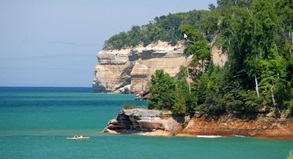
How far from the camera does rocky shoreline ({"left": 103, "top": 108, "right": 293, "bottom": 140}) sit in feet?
171

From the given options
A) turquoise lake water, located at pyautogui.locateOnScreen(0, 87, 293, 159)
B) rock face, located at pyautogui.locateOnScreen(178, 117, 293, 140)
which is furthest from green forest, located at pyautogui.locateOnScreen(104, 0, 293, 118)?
turquoise lake water, located at pyautogui.locateOnScreen(0, 87, 293, 159)

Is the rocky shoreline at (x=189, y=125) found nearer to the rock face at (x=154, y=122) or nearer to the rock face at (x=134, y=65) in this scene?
the rock face at (x=154, y=122)

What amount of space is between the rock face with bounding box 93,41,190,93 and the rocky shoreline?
218 ft

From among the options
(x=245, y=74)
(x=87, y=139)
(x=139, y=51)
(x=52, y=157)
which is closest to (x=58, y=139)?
(x=87, y=139)

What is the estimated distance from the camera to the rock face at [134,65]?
132m

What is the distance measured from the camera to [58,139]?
52.2 m

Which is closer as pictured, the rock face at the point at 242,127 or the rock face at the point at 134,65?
the rock face at the point at 242,127

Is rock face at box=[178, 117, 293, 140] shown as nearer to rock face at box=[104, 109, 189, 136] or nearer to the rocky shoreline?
the rocky shoreline

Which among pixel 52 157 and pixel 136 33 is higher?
pixel 136 33

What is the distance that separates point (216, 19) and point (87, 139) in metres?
16.6

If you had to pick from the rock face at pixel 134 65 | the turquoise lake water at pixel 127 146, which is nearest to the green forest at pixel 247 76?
the turquoise lake water at pixel 127 146

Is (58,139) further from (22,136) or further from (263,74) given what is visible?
(263,74)

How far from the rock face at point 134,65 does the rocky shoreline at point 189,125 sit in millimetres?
66571

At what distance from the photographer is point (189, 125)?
177 feet
